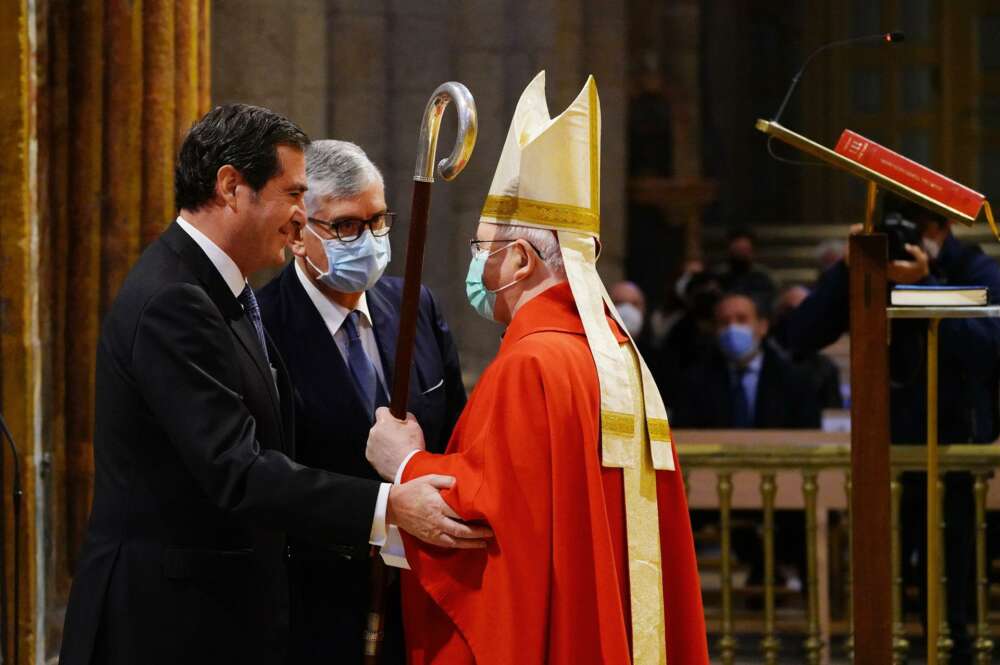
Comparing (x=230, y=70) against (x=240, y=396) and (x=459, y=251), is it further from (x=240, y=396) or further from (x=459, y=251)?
(x=240, y=396)

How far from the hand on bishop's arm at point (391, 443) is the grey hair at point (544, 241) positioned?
1.42 ft

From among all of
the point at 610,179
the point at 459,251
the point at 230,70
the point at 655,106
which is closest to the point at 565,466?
the point at 230,70

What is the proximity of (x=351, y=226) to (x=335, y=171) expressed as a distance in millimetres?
129

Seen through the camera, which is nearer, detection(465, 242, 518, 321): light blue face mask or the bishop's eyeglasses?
detection(465, 242, 518, 321): light blue face mask

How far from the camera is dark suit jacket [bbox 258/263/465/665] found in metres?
3.44

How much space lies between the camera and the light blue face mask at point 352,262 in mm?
3596

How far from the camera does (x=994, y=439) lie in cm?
584

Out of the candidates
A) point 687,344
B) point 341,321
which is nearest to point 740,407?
point 687,344

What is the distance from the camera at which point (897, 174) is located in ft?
12.1

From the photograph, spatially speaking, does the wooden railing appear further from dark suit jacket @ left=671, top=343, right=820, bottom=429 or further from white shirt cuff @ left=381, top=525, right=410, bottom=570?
white shirt cuff @ left=381, top=525, right=410, bottom=570

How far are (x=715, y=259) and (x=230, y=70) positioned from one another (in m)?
7.54

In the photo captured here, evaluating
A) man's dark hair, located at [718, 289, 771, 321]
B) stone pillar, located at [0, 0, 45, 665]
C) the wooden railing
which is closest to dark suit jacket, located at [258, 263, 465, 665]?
stone pillar, located at [0, 0, 45, 665]

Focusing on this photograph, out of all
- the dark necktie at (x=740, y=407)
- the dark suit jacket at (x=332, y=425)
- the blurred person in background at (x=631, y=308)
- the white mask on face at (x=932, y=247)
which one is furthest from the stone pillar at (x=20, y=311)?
the blurred person in background at (x=631, y=308)

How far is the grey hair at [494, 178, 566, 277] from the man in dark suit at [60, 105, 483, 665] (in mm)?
450
